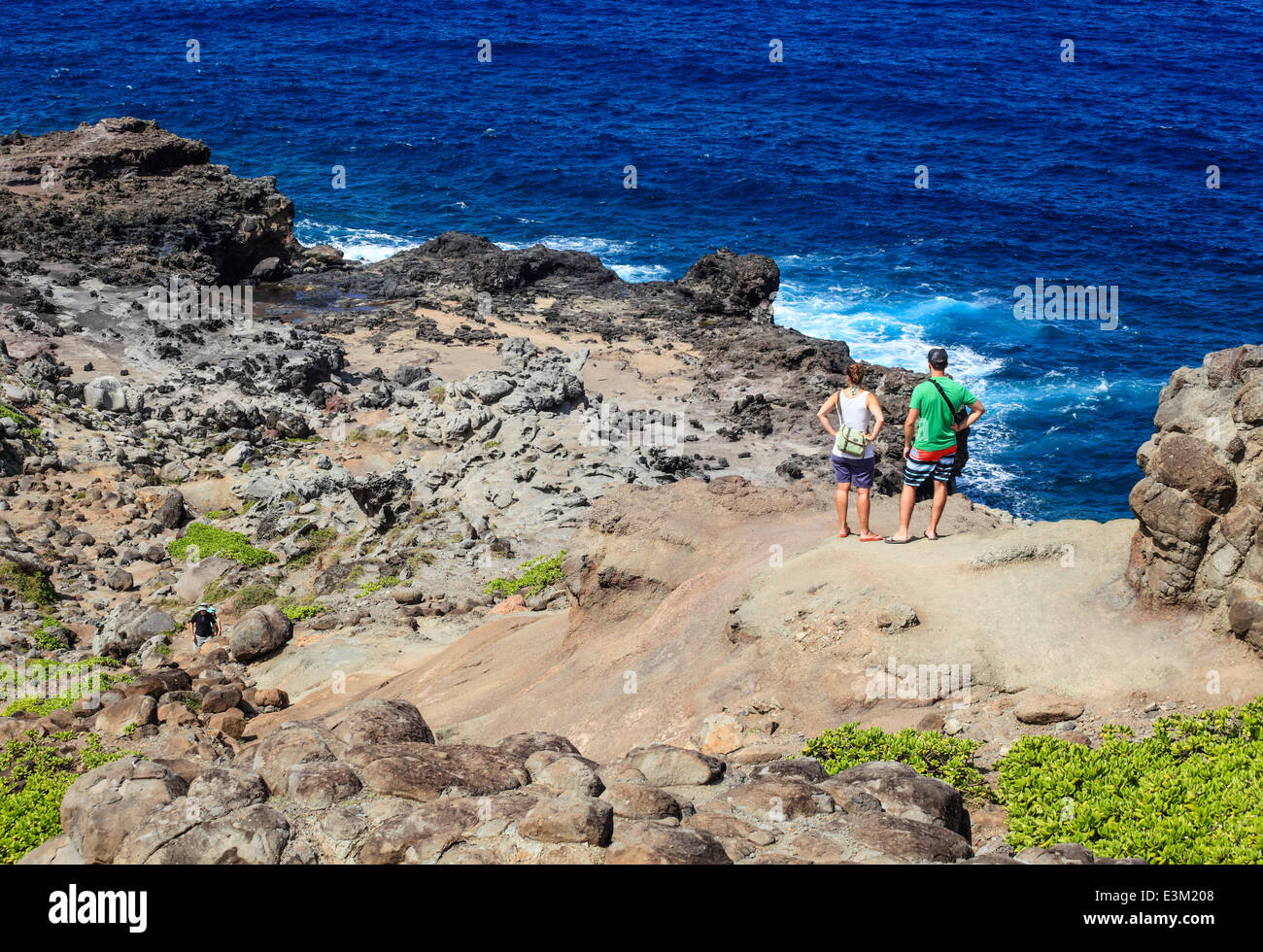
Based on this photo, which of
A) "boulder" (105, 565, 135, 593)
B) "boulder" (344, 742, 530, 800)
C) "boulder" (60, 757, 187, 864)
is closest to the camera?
"boulder" (60, 757, 187, 864)

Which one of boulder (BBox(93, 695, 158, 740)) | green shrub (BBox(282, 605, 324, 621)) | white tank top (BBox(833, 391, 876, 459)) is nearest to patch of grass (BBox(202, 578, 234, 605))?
green shrub (BBox(282, 605, 324, 621))

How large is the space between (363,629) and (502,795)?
10.4 meters

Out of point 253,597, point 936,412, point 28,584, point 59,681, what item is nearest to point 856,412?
point 936,412

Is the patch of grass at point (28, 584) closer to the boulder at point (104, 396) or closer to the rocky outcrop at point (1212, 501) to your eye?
the boulder at point (104, 396)

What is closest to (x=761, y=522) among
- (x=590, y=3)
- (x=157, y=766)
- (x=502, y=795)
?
(x=502, y=795)

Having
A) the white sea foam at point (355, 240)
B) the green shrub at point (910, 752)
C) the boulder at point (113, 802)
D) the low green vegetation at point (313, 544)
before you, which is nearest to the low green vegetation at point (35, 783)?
the boulder at point (113, 802)

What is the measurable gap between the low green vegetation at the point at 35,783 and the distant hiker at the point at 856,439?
9964 millimetres

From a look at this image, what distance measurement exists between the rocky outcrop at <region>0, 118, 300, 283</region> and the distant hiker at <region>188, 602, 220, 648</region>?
22.4m

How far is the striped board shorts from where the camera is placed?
43.5 feet

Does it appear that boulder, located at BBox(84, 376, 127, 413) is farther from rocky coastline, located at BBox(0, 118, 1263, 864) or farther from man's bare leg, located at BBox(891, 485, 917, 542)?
man's bare leg, located at BBox(891, 485, 917, 542)

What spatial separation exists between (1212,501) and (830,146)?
60004mm

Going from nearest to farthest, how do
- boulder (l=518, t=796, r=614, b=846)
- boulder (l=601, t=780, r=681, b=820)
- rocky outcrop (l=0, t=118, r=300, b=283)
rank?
1. boulder (l=518, t=796, r=614, b=846)
2. boulder (l=601, t=780, r=681, b=820)
3. rocky outcrop (l=0, t=118, r=300, b=283)

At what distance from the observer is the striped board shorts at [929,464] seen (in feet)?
43.5

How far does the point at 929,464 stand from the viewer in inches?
524
